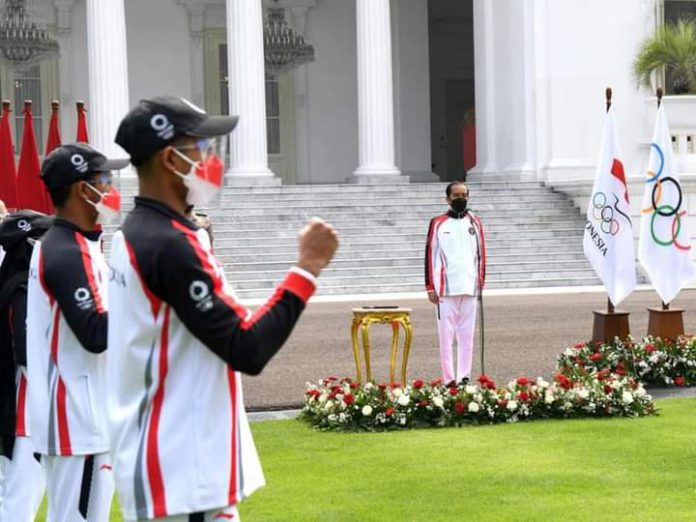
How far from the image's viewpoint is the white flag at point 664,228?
42.5 ft

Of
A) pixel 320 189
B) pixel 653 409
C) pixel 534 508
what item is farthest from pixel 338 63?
pixel 534 508

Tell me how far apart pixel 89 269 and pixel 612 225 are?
8690 mm

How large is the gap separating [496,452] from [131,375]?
19.0 feet

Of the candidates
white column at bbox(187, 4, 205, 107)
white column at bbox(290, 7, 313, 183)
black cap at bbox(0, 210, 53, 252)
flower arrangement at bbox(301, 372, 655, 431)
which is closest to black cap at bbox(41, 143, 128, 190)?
black cap at bbox(0, 210, 53, 252)

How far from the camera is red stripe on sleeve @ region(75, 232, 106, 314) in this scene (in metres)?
4.62

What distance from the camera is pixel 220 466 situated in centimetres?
358

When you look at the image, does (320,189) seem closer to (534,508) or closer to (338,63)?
(338,63)

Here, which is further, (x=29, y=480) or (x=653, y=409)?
(x=653, y=409)

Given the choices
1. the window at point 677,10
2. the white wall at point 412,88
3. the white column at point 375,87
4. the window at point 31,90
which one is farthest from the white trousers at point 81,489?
the white wall at point 412,88

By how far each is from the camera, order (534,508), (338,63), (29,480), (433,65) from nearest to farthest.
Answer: (29,480) → (534,508) → (338,63) → (433,65)

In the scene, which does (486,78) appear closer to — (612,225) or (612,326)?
(612,225)

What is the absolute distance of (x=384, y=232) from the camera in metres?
26.2

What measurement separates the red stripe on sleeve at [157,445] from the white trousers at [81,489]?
120 centimetres

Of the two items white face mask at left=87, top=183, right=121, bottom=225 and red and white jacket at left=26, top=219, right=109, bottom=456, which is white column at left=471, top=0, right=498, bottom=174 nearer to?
white face mask at left=87, top=183, right=121, bottom=225
